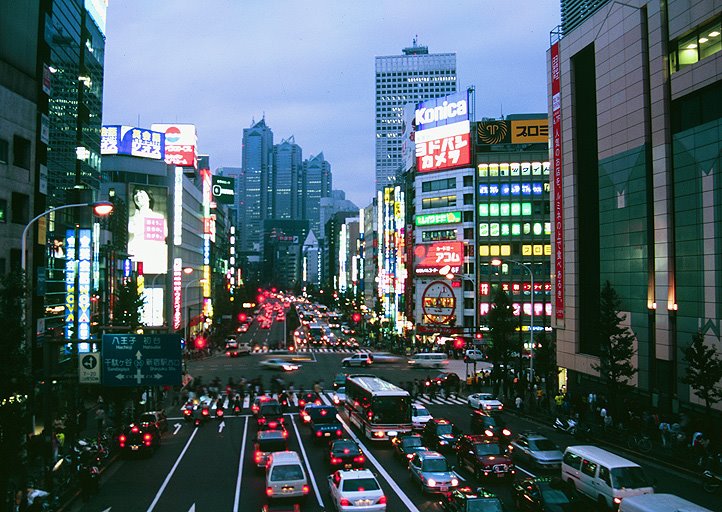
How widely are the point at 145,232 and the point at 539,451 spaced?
60.9 m

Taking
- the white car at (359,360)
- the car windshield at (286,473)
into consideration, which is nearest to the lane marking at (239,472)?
the car windshield at (286,473)

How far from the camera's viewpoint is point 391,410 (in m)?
31.2

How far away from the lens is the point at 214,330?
113375 millimetres

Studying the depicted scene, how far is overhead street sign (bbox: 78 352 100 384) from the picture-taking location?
24.0 meters

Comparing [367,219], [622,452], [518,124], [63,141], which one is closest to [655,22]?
[622,452]

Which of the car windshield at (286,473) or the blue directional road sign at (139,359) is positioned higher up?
the blue directional road sign at (139,359)

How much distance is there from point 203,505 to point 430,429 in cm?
1282

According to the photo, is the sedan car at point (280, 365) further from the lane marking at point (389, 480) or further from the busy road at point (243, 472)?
the lane marking at point (389, 480)

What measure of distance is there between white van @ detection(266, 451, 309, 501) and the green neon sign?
7183 centimetres

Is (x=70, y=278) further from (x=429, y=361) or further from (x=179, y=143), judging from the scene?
(x=179, y=143)

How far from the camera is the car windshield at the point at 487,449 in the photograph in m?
24.2

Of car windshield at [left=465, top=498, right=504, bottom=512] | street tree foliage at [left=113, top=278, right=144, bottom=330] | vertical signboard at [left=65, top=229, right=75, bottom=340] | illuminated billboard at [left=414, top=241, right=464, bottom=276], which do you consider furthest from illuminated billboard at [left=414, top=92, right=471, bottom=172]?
car windshield at [left=465, top=498, right=504, bottom=512]

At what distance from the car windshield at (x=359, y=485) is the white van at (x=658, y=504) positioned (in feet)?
24.3

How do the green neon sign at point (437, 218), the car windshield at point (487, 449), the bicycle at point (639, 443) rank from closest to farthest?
the car windshield at point (487, 449), the bicycle at point (639, 443), the green neon sign at point (437, 218)
